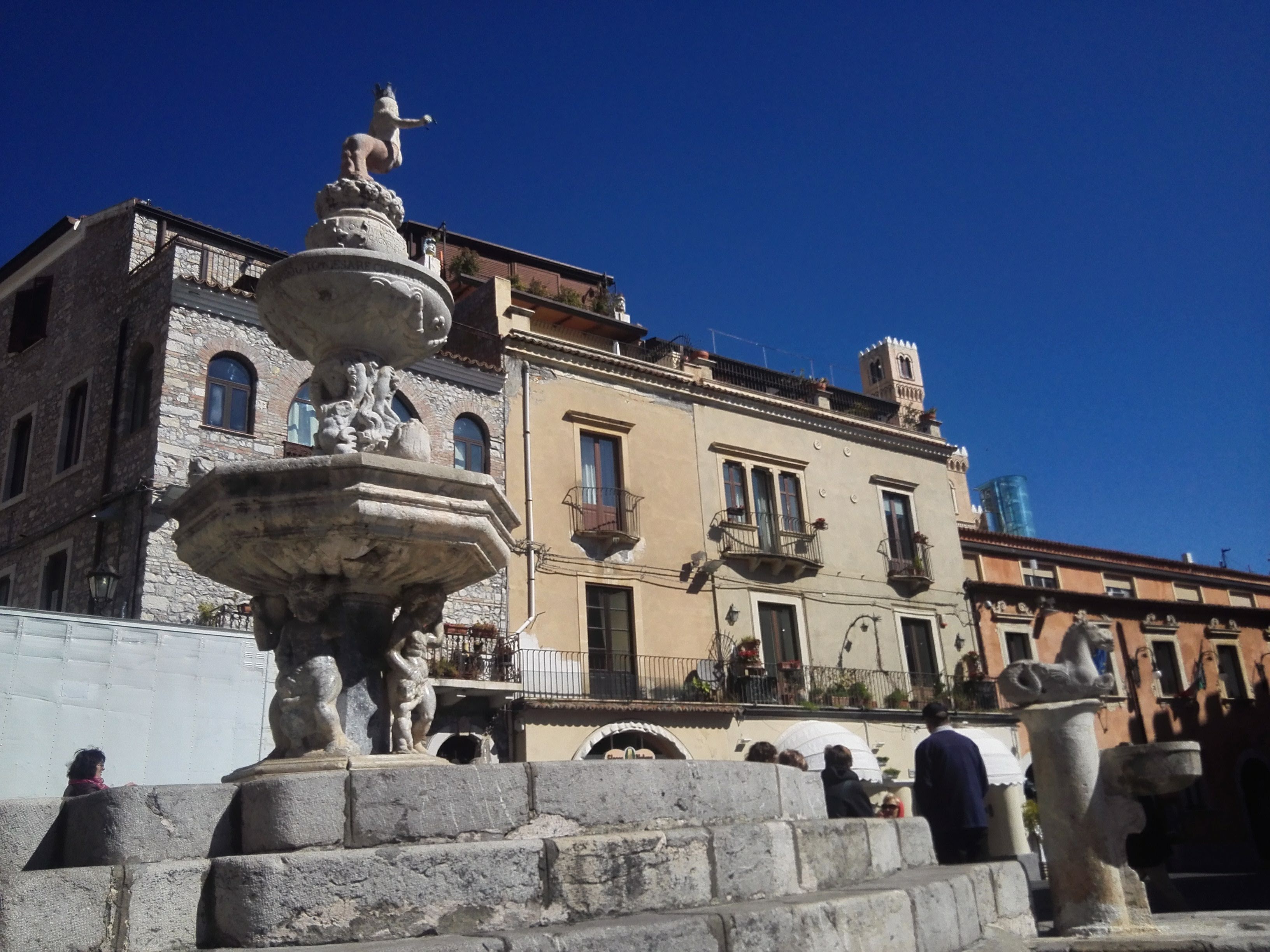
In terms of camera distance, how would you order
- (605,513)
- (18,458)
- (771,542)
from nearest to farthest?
(18,458) → (605,513) → (771,542)

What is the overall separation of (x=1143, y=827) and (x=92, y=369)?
1882 cm

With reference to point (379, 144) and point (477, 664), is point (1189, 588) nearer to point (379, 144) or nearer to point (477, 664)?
point (477, 664)

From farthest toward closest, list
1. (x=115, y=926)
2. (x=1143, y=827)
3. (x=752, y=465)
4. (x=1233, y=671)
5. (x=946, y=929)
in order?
1. (x=1233, y=671)
2. (x=752, y=465)
3. (x=1143, y=827)
4. (x=946, y=929)
5. (x=115, y=926)

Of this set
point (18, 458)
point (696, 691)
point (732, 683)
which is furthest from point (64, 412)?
point (732, 683)

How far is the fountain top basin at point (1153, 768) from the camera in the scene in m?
7.01

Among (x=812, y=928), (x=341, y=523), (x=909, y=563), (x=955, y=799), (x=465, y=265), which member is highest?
(x=465, y=265)

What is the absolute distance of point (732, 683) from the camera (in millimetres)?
22891

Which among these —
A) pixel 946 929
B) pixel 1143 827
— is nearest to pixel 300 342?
pixel 946 929

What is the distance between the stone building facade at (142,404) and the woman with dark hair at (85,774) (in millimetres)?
7758

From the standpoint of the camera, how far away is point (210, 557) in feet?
18.6

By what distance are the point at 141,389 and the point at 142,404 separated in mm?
398

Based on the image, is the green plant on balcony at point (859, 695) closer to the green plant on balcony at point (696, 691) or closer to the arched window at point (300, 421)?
the green plant on balcony at point (696, 691)

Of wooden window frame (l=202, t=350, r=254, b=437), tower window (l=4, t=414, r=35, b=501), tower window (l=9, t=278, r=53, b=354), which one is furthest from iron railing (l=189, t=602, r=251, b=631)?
tower window (l=9, t=278, r=53, b=354)

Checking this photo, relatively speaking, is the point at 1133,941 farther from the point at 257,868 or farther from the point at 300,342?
the point at 300,342
